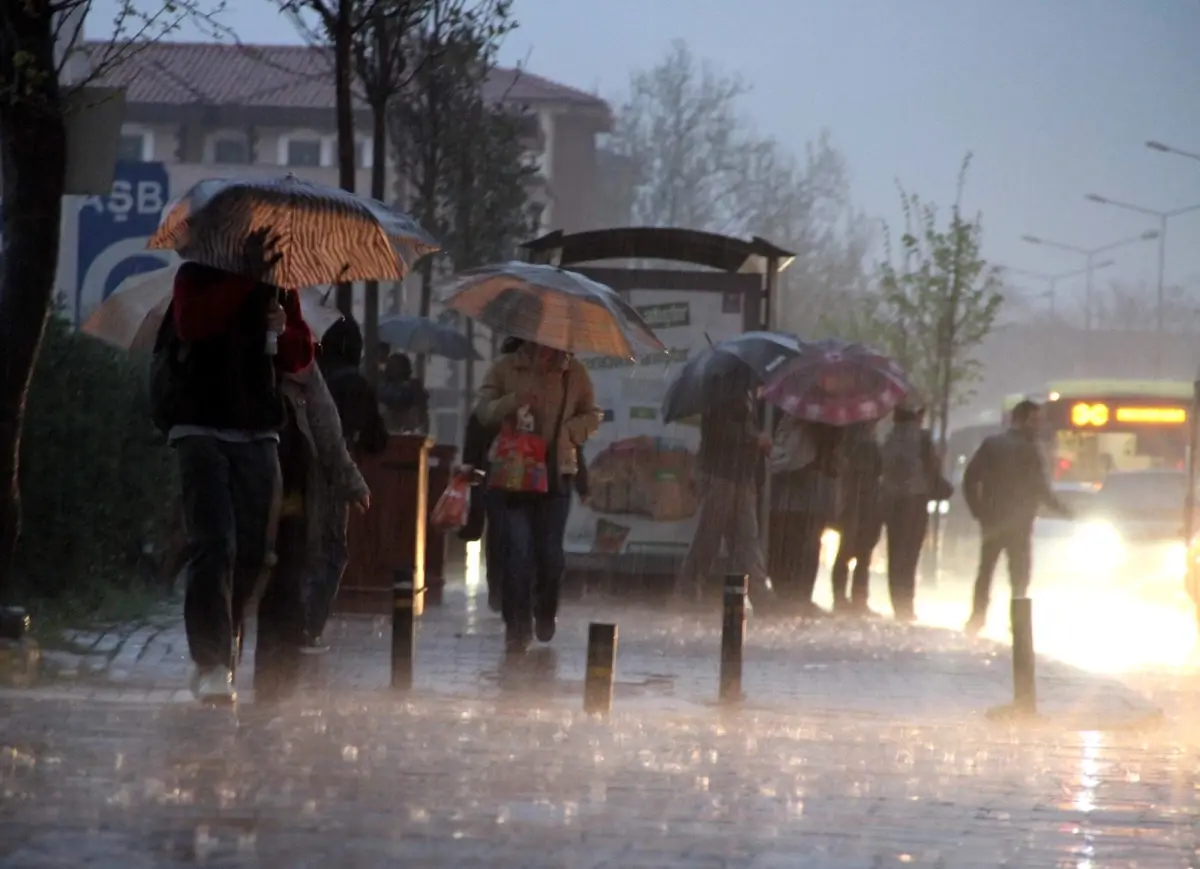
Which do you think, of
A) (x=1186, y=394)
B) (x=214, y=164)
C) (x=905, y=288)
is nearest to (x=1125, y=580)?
(x=1186, y=394)

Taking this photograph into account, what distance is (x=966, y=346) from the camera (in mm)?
38812

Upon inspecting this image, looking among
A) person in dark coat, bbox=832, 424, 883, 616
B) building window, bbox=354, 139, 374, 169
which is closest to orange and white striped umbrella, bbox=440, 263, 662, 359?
person in dark coat, bbox=832, 424, 883, 616

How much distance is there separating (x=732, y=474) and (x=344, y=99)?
166 inches

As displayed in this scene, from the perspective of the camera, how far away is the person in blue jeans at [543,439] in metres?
12.7

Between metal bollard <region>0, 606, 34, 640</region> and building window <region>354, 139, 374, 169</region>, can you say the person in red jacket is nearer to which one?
metal bollard <region>0, 606, 34, 640</region>

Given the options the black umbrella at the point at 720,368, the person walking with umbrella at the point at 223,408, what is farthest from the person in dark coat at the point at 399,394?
the person walking with umbrella at the point at 223,408

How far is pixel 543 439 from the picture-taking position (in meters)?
12.8

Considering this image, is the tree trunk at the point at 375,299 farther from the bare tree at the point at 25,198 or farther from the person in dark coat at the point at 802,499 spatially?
the bare tree at the point at 25,198

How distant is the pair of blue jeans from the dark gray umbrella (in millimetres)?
16554

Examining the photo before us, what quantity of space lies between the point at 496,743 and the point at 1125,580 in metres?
21.1

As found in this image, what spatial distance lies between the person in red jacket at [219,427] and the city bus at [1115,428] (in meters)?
28.1

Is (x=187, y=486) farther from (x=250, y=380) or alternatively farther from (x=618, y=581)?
(x=618, y=581)

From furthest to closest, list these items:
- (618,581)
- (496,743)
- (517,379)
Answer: (618,581) → (517,379) → (496,743)

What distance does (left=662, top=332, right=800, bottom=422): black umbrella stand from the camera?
18359mm
